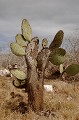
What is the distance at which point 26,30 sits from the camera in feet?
24.5

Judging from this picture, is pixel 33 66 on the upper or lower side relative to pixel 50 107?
upper

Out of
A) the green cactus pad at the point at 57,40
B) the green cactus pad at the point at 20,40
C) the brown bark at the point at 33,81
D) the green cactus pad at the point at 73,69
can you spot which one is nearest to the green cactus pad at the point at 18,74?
the brown bark at the point at 33,81

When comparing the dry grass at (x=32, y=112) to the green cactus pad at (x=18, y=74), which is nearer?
the dry grass at (x=32, y=112)

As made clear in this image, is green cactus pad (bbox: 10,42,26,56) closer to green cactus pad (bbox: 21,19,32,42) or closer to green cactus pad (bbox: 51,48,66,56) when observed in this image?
green cactus pad (bbox: 21,19,32,42)

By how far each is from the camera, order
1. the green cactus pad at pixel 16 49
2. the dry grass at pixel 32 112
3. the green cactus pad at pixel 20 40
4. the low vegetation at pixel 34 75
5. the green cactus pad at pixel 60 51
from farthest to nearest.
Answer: the green cactus pad at pixel 20 40, the green cactus pad at pixel 60 51, the green cactus pad at pixel 16 49, the low vegetation at pixel 34 75, the dry grass at pixel 32 112

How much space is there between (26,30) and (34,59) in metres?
0.69

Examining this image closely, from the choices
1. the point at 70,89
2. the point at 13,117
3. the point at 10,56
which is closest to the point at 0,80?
the point at 70,89

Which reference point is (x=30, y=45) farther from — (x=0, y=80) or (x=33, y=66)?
(x=0, y=80)

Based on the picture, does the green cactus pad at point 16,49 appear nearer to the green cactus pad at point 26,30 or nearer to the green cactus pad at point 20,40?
the green cactus pad at point 20,40

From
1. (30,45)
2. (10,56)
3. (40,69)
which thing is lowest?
(10,56)

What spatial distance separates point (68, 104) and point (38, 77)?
1138mm

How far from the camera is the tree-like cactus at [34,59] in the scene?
7.24 metres

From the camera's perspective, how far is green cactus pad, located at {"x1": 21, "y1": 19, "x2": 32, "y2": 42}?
7434mm

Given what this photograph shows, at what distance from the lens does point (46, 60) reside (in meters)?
7.37
